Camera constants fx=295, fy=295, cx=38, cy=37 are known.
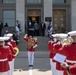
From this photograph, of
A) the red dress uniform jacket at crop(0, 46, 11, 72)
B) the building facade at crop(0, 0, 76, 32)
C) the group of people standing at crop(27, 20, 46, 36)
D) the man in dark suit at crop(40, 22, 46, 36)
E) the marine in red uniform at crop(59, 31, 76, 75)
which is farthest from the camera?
the building facade at crop(0, 0, 76, 32)

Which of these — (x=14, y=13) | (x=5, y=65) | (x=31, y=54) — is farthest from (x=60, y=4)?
(x=5, y=65)

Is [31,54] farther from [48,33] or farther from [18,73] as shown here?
[48,33]

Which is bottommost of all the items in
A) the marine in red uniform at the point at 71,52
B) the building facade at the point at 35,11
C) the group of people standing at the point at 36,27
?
the group of people standing at the point at 36,27

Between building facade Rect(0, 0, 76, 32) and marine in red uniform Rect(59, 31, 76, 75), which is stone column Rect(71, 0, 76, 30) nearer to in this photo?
building facade Rect(0, 0, 76, 32)

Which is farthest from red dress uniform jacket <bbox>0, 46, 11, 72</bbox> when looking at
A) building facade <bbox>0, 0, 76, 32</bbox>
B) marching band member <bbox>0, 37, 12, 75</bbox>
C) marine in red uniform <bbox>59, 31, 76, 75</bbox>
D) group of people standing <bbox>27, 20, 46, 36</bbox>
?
building facade <bbox>0, 0, 76, 32</bbox>

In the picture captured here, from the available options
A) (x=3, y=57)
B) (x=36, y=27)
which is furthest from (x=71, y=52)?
(x=36, y=27)

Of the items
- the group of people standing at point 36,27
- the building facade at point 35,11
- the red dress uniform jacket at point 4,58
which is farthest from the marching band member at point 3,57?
the building facade at point 35,11

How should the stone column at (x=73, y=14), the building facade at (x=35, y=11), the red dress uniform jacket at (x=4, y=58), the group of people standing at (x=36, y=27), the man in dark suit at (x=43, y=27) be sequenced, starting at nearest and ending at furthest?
the red dress uniform jacket at (x=4, y=58) < the man in dark suit at (x=43, y=27) < the group of people standing at (x=36, y=27) < the stone column at (x=73, y=14) < the building facade at (x=35, y=11)

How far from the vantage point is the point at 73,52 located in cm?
659

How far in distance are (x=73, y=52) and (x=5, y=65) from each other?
237 cm

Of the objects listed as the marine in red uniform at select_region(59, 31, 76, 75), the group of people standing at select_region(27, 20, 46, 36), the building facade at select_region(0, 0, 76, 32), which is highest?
the building facade at select_region(0, 0, 76, 32)

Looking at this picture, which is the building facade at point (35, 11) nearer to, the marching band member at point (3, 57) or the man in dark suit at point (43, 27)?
the man in dark suit at point (43, 27)

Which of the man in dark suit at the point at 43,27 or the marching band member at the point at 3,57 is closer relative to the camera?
the marching band member at the point at 3,57

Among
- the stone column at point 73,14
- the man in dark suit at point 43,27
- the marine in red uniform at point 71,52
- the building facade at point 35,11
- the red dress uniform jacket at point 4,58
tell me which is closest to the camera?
the marine in red uniform at point 71,52
